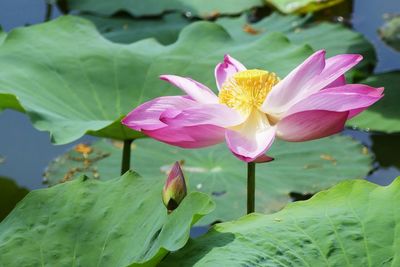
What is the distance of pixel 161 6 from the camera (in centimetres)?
340

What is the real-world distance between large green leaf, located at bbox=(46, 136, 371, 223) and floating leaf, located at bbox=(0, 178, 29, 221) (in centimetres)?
9

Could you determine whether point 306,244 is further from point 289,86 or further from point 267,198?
point 267,198

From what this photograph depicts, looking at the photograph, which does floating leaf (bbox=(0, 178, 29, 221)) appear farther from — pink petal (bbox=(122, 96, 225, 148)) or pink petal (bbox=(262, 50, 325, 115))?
pink petal (bbox=(262, 50, 325, 115))

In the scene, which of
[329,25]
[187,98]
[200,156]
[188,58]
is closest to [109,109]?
[188,58]

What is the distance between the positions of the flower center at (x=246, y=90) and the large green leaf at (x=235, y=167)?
0.71 meters

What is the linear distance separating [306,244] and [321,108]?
203 millimetres

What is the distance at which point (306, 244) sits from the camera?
49.0 inches

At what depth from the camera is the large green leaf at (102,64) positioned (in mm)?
1985

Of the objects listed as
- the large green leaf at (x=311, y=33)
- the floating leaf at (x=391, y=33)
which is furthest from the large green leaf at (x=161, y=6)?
the floating leaf at (x=391, y=33)

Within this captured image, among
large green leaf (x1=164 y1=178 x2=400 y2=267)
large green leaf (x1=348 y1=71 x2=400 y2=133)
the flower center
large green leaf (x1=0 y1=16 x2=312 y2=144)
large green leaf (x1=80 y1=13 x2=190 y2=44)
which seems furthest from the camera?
large green leaf (x1=80 y1=13 x2=190 y2=44)

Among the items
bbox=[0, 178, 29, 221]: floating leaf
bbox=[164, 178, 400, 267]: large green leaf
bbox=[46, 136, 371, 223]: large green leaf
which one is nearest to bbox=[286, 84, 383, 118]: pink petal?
bbox=[164, 178, 400, 267]: large green leaf

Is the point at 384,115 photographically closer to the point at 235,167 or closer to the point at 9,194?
the point at 235,167

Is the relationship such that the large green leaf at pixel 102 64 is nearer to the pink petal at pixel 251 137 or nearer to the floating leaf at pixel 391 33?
the pink petal at pixel 251 137

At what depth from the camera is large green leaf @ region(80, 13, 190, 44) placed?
314 centimetres
